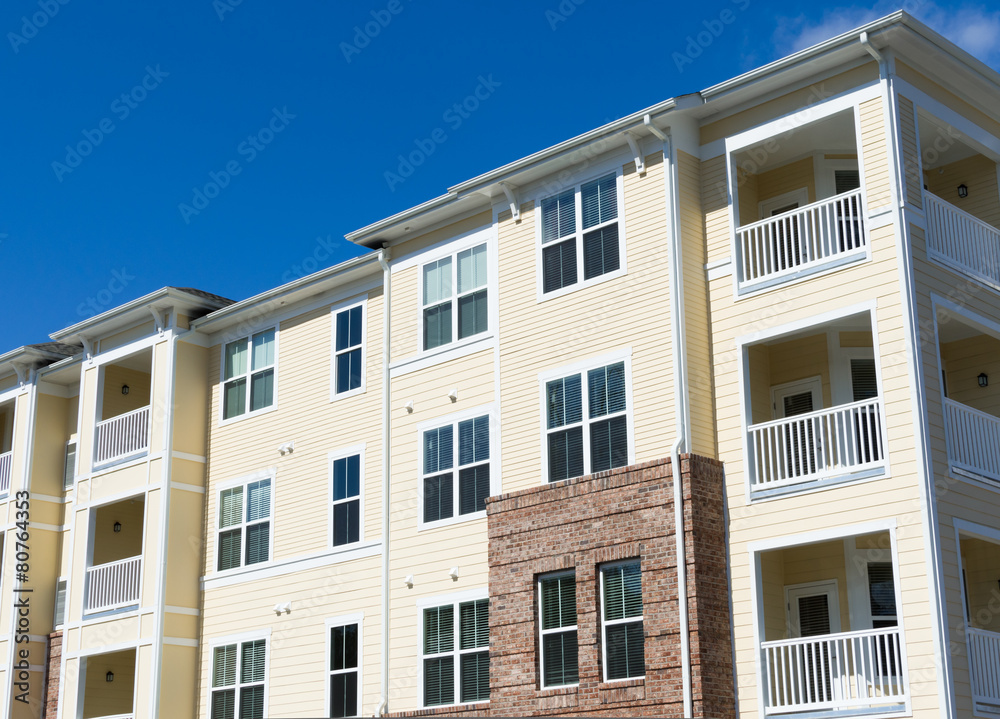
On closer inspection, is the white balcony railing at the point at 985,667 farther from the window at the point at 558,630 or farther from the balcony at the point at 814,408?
the window at the point at 558,630

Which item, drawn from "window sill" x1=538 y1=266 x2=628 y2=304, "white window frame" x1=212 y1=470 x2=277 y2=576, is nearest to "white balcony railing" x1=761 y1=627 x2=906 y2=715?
"window sill" x1=538 y1=266 x2=628 y2=304

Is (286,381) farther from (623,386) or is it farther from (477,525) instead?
(623,386)

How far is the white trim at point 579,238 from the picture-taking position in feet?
75.6

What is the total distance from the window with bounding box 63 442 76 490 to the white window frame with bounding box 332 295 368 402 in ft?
34.0

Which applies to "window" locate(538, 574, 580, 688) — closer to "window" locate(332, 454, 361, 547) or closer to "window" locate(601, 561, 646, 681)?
"window" locate(601, 561, 646, 681)

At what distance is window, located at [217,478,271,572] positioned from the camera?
28953 millimetres

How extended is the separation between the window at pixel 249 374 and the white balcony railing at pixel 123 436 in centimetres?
215

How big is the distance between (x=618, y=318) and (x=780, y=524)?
4724mm

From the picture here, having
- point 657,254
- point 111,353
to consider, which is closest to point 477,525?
point 657,254

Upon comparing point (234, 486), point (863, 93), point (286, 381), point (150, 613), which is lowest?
point (150, 613)

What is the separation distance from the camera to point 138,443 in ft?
103

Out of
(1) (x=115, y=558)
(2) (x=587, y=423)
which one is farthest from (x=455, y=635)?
(1) (x=115, y=558)

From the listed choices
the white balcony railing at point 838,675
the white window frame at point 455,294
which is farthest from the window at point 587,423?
the white balcony railing at point 838,675

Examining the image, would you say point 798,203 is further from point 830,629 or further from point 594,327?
point 830,629
